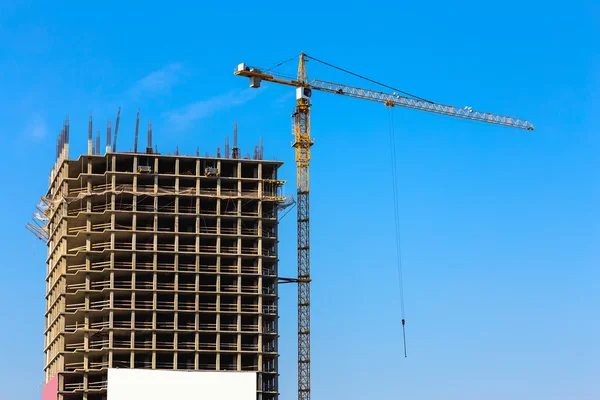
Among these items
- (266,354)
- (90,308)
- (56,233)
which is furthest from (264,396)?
(56,233)

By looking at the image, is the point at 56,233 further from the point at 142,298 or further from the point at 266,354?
the point at 266,354

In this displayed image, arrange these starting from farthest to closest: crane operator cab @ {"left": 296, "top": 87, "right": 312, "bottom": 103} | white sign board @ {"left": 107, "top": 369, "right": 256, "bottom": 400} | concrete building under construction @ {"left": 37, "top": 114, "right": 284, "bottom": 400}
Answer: crane operator cab @ {"left": 296, "top": 87, "right": 312, "bottom": 103}, concrete building under construction @ {"left": 37, "top": 114, "right": 284, "bottom": 400}, white sign board @ {"left": 107, "top": 369, "right": 256, "bottom": 400}

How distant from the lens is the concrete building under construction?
167 meters

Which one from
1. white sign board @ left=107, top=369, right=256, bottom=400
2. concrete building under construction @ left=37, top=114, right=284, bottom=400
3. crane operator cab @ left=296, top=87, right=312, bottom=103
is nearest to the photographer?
white sign board @ left=107, top=369, right=256, bottom=400

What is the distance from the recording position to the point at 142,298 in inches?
6634

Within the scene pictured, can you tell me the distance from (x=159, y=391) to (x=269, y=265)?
26285 mm

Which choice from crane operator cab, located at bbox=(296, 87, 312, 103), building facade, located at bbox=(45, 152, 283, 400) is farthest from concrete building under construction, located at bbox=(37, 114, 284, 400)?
crane operator cab, located at bbox=(296, 87, 312, 103)

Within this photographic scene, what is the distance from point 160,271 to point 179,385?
640 inches

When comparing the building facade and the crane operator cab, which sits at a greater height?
the crane operator cab

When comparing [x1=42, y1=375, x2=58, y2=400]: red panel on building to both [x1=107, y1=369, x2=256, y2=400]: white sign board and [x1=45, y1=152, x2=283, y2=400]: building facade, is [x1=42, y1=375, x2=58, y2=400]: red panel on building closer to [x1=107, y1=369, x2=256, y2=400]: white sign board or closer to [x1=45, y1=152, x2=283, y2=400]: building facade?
[x1=45, y1=152, x2=283, y2=400]: building facade

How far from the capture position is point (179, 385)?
538ft

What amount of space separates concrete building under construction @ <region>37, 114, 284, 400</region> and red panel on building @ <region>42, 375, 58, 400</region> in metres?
0.18

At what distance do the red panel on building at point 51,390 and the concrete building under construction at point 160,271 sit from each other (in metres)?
0.18

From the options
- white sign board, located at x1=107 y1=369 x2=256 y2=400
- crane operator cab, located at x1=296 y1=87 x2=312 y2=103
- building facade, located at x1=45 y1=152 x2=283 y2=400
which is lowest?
white sign board, located at x1=107 y1=369 x2=256 y2=400
